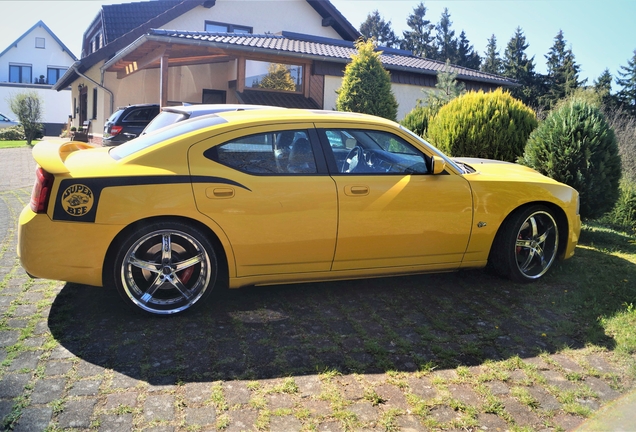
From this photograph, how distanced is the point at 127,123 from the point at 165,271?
12637 millimetres

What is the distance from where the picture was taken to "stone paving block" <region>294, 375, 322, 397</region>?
3.26 m

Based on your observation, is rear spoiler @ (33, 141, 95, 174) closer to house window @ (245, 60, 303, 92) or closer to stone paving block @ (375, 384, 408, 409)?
stone paving block @ (375, 384, 408, 409)

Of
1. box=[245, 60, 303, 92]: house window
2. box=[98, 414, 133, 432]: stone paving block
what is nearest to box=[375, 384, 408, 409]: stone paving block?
box=[98, 414, 133, 432]: stone paving block

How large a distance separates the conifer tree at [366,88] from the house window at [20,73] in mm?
41748

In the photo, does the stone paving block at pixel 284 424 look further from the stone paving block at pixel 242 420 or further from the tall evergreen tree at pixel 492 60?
the tall evergreen tree at pixel 492 60

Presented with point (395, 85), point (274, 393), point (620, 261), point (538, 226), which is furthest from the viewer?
point (395, 85)

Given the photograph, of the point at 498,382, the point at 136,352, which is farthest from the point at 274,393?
the point at 498,382

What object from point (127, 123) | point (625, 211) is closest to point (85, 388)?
point (625, 211)

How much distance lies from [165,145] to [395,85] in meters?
17.0

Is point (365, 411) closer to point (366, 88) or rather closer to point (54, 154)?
point (54, 154)

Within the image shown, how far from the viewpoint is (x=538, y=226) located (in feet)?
17.5

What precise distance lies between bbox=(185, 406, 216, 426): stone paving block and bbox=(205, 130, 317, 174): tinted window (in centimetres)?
181

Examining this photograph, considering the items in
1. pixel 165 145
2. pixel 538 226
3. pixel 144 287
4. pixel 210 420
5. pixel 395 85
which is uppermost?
pixel 395 85

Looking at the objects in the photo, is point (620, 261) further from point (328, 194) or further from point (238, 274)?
point (238, 274)
